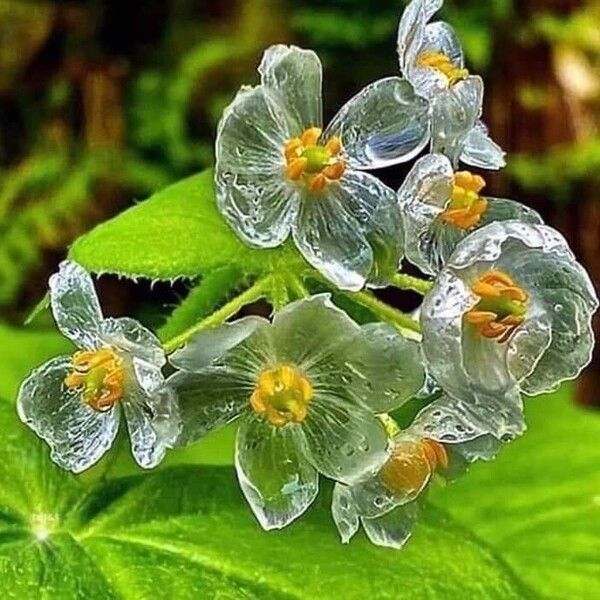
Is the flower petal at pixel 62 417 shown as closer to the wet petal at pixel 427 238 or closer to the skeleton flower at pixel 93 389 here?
the skeleton flower at pixel 93 389

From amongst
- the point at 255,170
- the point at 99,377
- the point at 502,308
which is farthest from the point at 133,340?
the point at 502,308

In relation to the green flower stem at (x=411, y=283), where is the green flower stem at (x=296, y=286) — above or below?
below

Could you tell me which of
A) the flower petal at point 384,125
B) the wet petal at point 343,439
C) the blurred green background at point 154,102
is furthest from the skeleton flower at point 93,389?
the blurred green background at point 154,102

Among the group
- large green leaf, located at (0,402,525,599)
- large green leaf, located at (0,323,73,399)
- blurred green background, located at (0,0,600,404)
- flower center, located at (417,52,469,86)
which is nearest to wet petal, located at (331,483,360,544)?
large green leaf, located at (0,402,525,599)

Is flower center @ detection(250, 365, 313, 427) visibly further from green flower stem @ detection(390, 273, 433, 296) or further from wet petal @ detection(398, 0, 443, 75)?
wet petal @ detection(398, 0, 443, 75)

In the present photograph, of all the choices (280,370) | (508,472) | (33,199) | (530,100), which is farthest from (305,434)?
(530,100)

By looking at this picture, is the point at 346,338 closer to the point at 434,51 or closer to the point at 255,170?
the point at 255,170

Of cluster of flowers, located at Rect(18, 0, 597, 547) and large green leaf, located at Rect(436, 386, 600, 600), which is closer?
cluster of flowers, located at Rect(18, 0, 597, 547)
